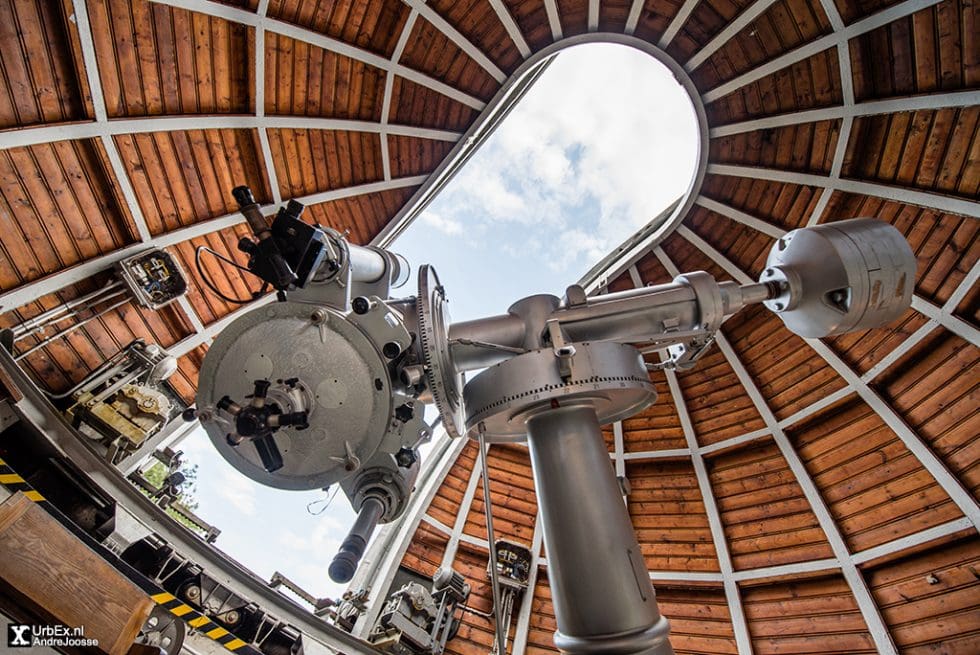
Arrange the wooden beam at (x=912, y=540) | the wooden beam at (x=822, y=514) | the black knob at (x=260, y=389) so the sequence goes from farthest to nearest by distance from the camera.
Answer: the wooden beam at (x=822, y=514) → the wooden beam at (x=912, y=540) → the black knob at (x=260, y=389)

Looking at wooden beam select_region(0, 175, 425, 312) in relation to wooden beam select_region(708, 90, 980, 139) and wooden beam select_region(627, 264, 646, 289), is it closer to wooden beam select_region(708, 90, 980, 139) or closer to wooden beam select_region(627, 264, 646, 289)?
wooden beam select_region(627, 264, 646, 289)

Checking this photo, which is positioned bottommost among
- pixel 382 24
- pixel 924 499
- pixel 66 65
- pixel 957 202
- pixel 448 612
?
pixel 448 612

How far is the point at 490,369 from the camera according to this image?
10.5 ft

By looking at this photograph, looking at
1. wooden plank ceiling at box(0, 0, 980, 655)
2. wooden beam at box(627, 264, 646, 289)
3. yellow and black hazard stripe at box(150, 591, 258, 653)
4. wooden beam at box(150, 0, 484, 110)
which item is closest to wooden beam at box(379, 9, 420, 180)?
wooden plank ceiling at box(0, 0, 980, 655)

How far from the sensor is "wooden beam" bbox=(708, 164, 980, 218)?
7242 mm

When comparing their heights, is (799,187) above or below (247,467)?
above

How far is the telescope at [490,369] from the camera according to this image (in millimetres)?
2773

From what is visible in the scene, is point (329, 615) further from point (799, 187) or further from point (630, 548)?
point (799, 187)

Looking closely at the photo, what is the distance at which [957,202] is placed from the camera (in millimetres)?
7230

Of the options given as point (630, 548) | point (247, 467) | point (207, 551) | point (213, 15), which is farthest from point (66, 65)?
point (630, 548)

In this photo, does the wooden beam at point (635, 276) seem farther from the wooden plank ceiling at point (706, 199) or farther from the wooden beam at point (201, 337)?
the wooden beam at point (201, 337)

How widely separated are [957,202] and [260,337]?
10255mm

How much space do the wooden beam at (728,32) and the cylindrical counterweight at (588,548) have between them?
28.0 ft

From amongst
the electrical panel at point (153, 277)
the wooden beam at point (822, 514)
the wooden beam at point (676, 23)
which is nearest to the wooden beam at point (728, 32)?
the wooden beam at point (676, 23)
